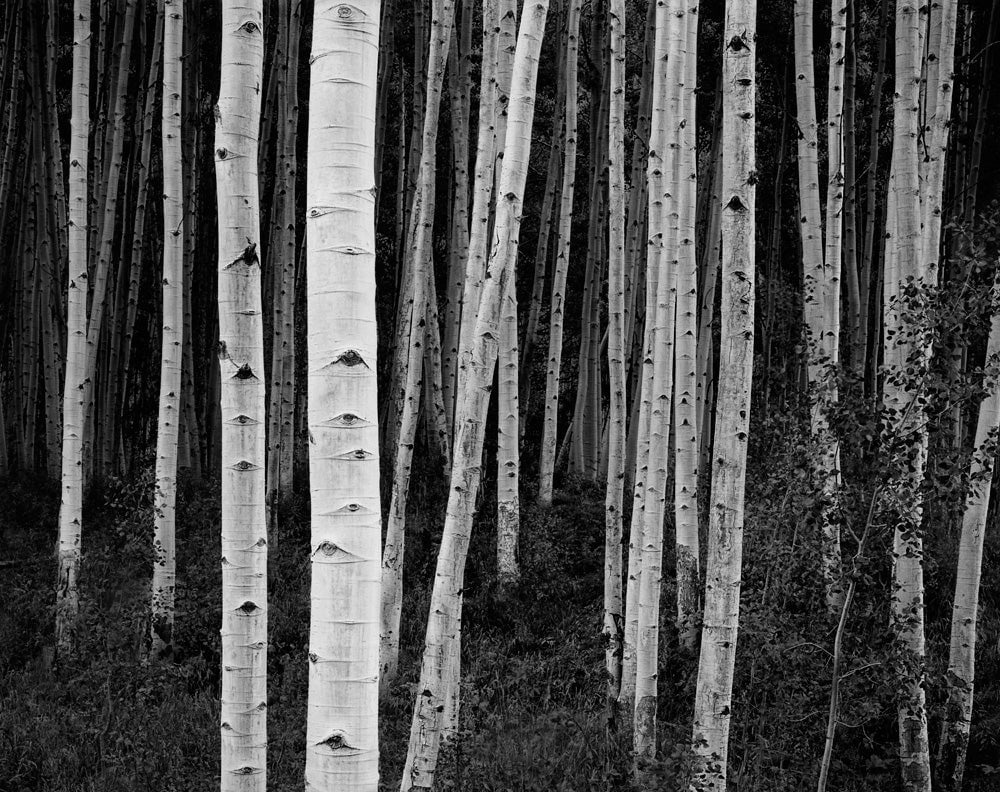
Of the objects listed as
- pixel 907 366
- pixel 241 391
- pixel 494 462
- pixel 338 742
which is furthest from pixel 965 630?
pixel 494 462

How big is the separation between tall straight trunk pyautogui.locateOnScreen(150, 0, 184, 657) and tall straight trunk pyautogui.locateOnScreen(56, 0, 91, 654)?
735 mm

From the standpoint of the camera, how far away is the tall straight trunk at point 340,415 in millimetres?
2023

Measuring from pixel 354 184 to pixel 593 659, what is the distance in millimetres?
7133

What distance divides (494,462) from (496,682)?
679 centimetres

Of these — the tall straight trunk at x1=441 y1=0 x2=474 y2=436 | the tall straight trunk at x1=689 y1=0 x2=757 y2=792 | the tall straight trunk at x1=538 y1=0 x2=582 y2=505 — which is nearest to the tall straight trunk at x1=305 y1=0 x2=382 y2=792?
the tall straight trunk at x1=689 y1=0 x2=757 y2=792

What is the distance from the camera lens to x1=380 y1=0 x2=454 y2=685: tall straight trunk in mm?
7016

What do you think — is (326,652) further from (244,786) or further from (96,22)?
(96,22)

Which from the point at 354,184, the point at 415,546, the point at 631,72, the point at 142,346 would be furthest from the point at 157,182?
the point at 354,184

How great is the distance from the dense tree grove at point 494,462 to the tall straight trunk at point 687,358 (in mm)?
38

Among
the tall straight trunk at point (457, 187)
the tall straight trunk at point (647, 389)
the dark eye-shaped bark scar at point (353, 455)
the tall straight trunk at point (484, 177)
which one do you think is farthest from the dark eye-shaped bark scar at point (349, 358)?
the tall straight trunk at point (457, 187)

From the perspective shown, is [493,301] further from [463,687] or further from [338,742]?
[463,687]

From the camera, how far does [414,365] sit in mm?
6879

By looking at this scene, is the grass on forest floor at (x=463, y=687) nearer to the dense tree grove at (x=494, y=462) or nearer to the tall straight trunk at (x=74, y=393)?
the dense tree grove at (x=494, y=462)

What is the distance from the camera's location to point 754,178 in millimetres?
4379
